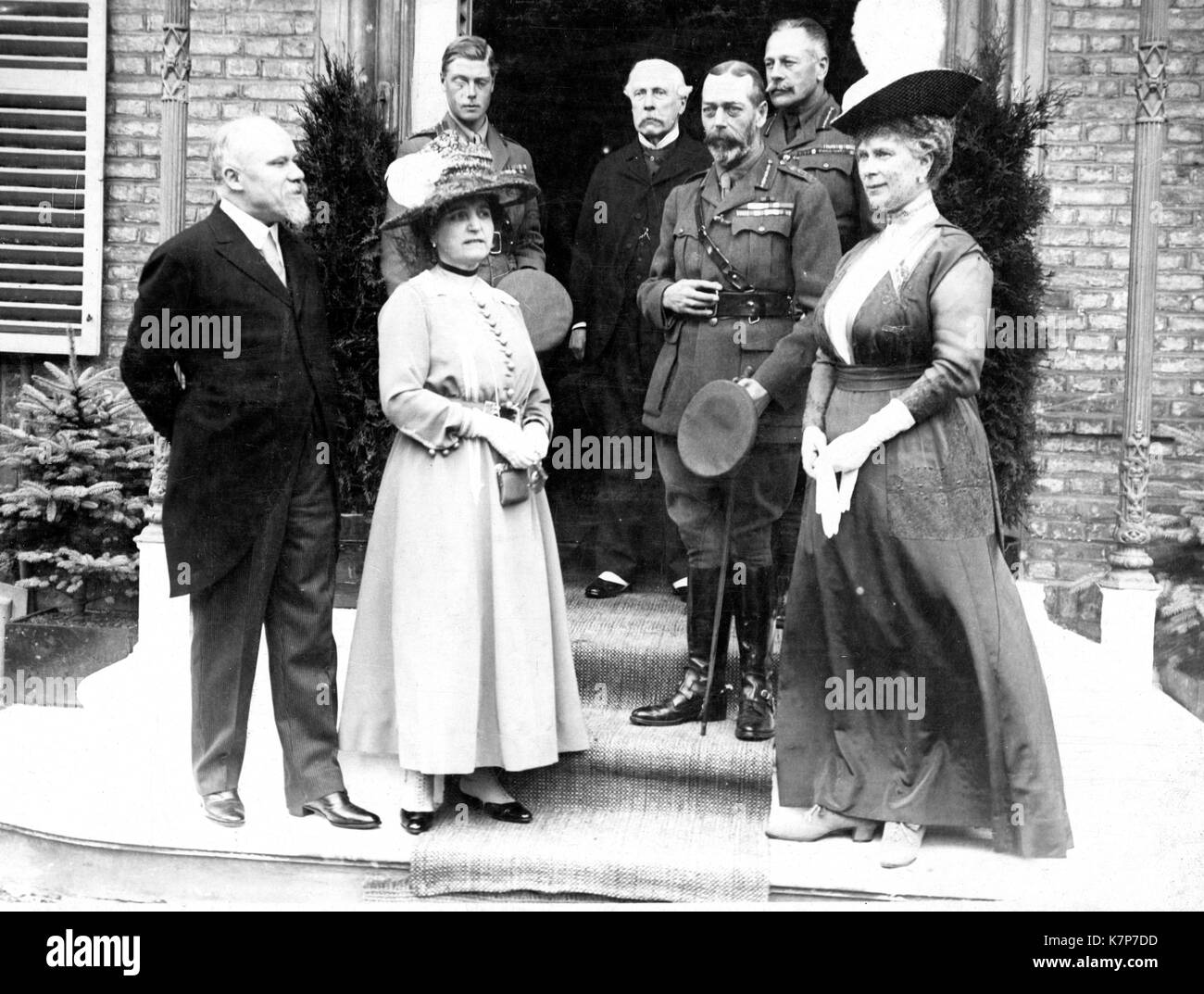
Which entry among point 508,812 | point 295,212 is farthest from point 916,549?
point 295,212

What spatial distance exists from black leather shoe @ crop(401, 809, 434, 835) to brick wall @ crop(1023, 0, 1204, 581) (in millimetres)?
3040

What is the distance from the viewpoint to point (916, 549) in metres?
4.18

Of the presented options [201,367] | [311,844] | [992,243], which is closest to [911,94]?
[992,243]

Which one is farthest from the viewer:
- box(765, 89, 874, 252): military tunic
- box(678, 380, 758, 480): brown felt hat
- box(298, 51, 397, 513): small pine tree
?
box(298, 51, 397, 513): small pine tree

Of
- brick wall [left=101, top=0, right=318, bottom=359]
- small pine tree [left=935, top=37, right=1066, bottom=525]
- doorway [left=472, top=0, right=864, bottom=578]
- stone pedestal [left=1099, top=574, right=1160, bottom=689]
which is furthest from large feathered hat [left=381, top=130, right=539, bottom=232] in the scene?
stone pedestal [left=1099, top=574, right=1160, bottom=689]

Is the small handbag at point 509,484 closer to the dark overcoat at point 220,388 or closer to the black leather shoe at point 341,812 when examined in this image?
the dark overcoat at point 220,388

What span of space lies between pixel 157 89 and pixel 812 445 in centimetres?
367

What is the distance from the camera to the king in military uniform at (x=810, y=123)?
16.3 feet

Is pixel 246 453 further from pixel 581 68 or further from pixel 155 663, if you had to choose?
pixel 581 68

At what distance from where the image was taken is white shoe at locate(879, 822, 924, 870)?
4133 millimetres

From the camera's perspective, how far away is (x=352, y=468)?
5461 millimetres

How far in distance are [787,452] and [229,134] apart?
2.07 m

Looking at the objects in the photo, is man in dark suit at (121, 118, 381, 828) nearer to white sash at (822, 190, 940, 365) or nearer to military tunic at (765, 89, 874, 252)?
white sash at (822, 190, 940, 365)

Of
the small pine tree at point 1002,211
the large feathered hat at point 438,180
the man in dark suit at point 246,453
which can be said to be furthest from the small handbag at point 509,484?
the small pine tree at point 1002,211
